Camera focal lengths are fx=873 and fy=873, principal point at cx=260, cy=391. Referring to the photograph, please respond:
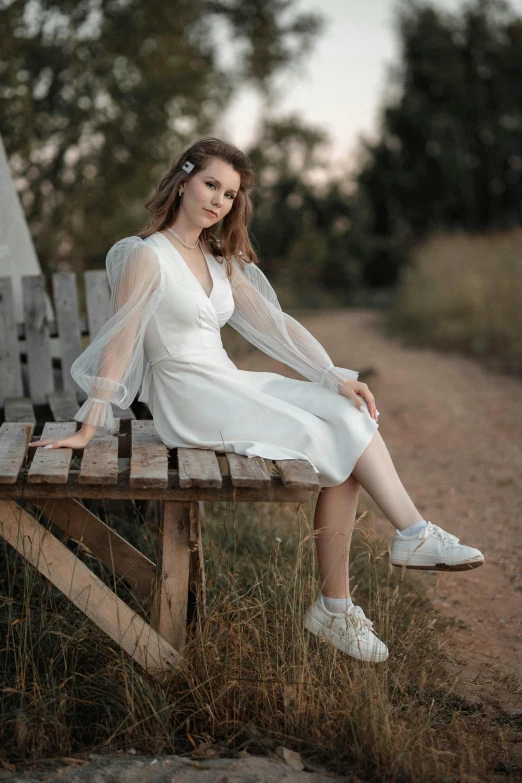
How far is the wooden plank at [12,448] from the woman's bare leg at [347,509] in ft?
3.50

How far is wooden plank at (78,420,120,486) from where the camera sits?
8.70 feet

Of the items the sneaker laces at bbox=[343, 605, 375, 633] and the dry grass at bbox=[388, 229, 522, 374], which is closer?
the sneaker laces at bbox=[343, 605, 375, 633]

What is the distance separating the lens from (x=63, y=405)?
14.9ft

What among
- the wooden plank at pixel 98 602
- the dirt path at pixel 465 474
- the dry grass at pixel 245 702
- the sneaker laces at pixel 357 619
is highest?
the wooden plank at pixel 98 602

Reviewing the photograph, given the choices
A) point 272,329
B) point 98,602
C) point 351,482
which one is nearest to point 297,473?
point 351,482

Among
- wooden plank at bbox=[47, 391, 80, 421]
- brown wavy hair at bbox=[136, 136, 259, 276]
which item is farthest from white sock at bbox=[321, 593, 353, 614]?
wooden plank at bbox=[47, 391, 80, 421]

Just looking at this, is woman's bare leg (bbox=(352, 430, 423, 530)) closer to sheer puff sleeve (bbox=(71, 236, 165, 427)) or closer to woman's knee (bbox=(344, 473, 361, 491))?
woman's knee (bbox=(344, 473, 361, 491))

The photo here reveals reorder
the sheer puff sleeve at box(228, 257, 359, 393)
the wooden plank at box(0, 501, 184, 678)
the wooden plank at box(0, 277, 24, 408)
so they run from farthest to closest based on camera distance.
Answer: the wooden plank at box(0, 277, 24, 408) → the sheer puff sleeve at box(228, 257, 359, 393) → the wooden plank at box(0, 501, 184, 678)

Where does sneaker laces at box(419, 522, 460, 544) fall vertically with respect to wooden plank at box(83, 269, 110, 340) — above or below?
below

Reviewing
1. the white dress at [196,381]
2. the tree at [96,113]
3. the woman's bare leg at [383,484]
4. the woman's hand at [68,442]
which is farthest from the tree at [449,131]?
the woman's hand at [68,442]

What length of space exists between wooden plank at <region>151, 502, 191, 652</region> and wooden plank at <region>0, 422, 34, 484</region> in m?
0.50

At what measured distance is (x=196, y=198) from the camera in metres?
3.46

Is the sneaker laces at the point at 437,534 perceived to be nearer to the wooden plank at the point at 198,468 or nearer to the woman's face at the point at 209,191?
the wooden plank at the point at 198,468

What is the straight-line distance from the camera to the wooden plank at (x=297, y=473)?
2.67 m
